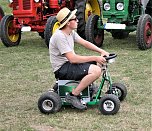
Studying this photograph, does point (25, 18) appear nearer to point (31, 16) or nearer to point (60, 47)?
point (31, 16)

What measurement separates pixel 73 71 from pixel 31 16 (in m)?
4.78

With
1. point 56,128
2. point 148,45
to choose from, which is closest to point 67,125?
point 56,128

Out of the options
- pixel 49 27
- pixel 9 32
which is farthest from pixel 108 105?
pixel 9 32

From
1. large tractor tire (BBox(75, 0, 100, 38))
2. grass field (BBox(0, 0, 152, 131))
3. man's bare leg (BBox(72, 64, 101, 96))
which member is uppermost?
large tractor tire (BBox(75, 0, 100, 38))

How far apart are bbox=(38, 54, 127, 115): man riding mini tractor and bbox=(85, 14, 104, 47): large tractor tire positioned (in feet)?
12.7

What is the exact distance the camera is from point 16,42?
1024 centimetres

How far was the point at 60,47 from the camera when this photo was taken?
5.19 m

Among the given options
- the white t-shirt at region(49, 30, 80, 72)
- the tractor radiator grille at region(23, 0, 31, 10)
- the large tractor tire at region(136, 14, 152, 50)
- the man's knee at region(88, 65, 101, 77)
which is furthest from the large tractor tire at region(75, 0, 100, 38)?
the man's knee at region(88, 65, 101, 77)

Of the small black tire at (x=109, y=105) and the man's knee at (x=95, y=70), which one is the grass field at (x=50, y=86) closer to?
the small black tire at (x=109, y=105)

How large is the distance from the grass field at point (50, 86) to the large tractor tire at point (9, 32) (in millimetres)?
198

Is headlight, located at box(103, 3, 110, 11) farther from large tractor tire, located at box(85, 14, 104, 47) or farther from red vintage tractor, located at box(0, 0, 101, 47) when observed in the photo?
red vintage tractor, located at box(0, 0, 101, 47)

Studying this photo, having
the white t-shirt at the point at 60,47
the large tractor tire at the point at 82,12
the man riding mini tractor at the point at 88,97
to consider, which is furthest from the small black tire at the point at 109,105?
the large tractor tire at the point at 82,12

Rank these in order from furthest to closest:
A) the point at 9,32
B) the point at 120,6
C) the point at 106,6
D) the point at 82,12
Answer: the point at 9,32 → the point at 82,12 → the point at 106,6 → the point at 120,6

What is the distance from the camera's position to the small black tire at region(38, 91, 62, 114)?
514 cm
